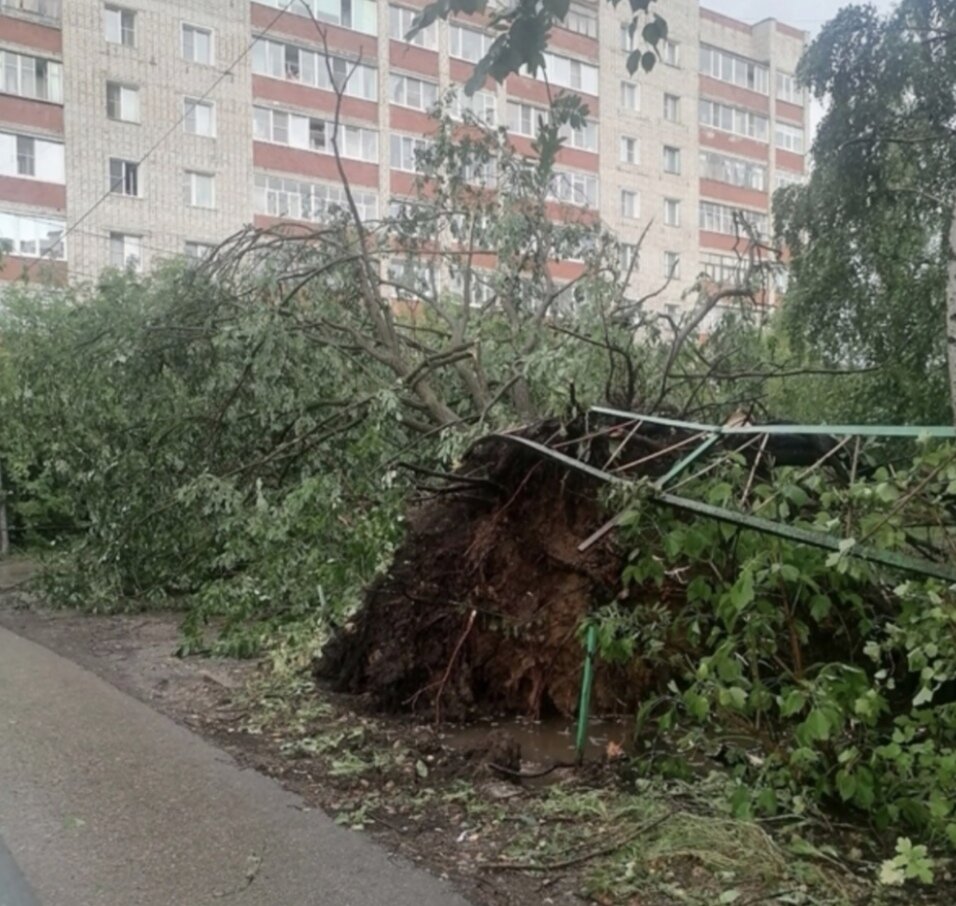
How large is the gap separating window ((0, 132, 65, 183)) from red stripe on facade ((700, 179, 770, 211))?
67.9 ft

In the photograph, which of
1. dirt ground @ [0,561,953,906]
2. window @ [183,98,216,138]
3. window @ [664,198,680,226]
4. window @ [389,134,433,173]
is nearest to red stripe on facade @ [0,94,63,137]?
window @ [183,98,216,138]

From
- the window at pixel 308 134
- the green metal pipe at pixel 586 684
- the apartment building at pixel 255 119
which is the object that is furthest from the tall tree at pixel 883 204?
the window at pixel 308 134

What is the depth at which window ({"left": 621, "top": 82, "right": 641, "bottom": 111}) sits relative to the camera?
33.0m

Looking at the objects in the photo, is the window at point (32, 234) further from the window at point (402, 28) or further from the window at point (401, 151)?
the window at point (402, 28)

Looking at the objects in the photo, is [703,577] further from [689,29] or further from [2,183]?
[689,29]

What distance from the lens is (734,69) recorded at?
3569 cm

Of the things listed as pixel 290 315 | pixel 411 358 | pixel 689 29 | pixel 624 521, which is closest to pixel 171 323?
pixel 290 315

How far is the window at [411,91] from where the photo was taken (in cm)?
2833

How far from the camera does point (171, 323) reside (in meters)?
9.65

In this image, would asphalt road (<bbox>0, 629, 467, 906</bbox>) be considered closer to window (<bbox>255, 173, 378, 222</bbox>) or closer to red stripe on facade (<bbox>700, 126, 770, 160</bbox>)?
window (<bbox>255, 173, 378, 222</bbox>)

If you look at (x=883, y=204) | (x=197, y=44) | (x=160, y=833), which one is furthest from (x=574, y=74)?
(x=160, y=833)

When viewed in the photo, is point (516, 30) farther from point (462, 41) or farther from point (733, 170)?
point (733, 170)

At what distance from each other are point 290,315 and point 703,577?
5.37 m

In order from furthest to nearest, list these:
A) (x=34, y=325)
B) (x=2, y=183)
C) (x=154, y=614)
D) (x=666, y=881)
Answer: (x=2, y=183), (x=34, y=325), (x=154, y=614), (x=666, y=881)
